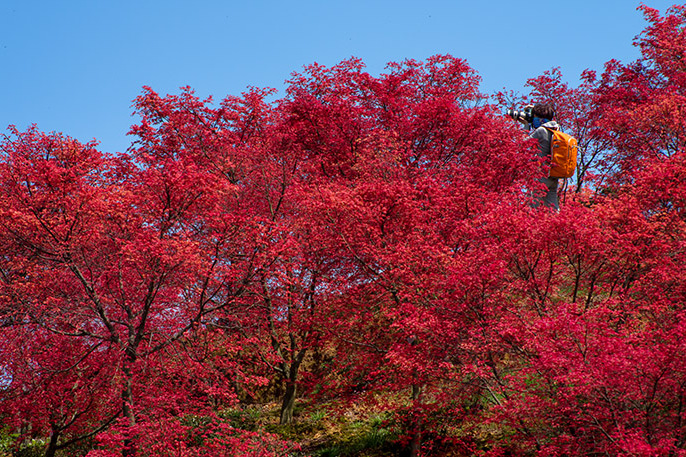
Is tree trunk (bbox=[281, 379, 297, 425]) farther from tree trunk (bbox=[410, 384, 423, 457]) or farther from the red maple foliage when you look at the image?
tree trunk (bbox=[410, 384, 423, 457])

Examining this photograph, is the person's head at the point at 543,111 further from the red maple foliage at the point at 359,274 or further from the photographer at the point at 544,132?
the red maple foliage at the point at 359,274

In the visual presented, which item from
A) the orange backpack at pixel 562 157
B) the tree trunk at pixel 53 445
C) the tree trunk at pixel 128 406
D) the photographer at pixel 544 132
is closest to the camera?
the tree trunk at pixel 128 406

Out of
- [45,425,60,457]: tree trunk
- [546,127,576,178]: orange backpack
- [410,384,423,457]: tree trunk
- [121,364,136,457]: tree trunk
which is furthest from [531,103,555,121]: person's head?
[45,425,60,457]: tree trunk

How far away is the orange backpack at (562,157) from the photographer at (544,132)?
0.15 metres

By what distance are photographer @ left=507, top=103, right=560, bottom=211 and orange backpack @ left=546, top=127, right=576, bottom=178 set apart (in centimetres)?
15

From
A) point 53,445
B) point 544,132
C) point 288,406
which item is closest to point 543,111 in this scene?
point 544,132

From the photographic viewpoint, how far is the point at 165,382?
12.6m

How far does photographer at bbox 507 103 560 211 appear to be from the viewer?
46.9ft

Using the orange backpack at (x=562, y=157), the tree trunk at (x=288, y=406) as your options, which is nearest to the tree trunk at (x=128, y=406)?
the tree trunk at (x=288, y=406)

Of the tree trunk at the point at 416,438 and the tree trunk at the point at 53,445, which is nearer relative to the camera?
the tree trunk at the point at 416,438

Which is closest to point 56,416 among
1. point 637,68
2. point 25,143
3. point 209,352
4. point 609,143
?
point 209,352

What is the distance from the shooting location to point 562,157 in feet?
46.4

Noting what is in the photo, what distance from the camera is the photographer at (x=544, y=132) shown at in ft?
46.9

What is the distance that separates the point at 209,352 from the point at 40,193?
4.72 metres
